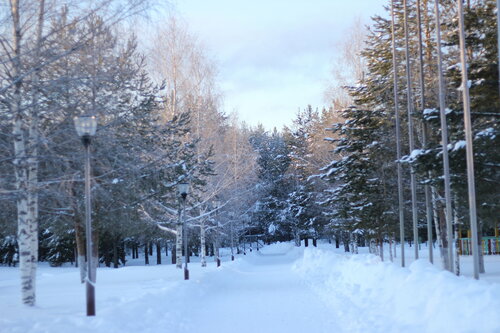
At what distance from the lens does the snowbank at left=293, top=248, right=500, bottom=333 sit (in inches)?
259

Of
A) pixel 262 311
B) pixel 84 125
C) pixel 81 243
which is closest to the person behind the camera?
pixel 84 125

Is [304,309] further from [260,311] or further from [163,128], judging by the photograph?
[163,128]

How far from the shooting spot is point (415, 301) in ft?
28.8

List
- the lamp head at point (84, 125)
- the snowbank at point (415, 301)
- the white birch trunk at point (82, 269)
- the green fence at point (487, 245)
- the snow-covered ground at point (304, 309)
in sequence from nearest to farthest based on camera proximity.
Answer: the snowbank at point (415, 301) < the snow-covered ground at point (304, 309) < the lamp head at point (84, 125) < the white birch trunk at point (82, 269) < the green fence at point (487, 245)

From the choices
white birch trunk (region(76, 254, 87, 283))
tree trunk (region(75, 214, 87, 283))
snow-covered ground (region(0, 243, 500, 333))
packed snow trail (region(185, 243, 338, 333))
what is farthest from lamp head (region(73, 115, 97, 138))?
white birch trunk (region(76, 254, 87, 283))

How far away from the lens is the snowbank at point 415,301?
658 cm

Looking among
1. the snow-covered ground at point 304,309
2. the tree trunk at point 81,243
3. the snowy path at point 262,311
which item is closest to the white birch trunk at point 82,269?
the tree trunk at point 81,243

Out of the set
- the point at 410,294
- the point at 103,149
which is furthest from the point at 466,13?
the point at 103,149

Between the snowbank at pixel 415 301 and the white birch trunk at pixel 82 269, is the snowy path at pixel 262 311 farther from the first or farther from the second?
the white birch trunk at pixel 82 269

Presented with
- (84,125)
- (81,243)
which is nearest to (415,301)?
(84,125)

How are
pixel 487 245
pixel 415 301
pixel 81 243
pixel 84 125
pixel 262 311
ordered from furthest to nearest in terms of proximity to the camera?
pixel 487 245 → pixel 81 243 → pixel 262 311 → pixel 84 125 → pixel 415 301

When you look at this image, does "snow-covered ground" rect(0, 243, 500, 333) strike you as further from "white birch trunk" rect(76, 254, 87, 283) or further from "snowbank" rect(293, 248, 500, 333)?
"white birch trunk" rect(76, 254, 87, 283)

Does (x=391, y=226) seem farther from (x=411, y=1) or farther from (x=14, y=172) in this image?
(x=14, y=172)

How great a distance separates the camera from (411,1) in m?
23.6
